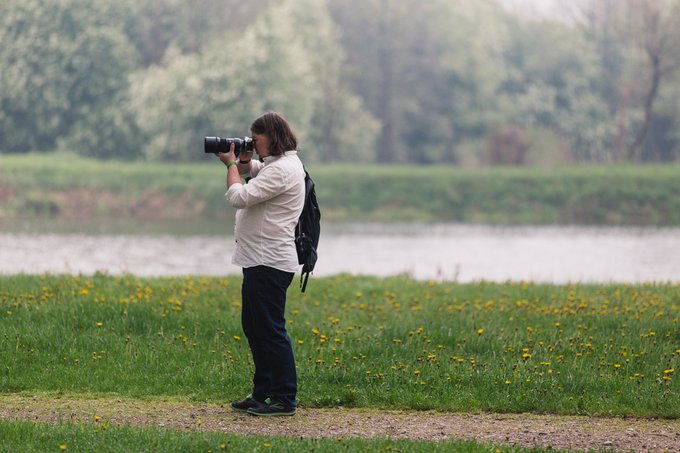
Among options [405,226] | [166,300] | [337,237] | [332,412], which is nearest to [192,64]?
[405,226]

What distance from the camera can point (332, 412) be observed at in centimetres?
891

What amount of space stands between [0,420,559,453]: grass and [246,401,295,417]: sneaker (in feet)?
2.94

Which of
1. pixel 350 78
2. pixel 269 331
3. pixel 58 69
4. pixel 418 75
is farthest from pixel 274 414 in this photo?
pixel 418 75

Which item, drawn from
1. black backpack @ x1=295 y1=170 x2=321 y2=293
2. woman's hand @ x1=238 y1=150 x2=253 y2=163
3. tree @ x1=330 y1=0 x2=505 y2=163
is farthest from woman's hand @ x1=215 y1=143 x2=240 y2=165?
tree @ x1=330 y1=0 x2=505 y2=163

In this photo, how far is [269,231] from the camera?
8344 millimetres

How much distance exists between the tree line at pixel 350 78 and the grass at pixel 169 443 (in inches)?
2005

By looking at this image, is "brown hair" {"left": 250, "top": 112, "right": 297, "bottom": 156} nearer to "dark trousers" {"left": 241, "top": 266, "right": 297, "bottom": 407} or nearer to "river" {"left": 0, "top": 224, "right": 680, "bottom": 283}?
"dark trousers" {"left": 241, "top": 266, "right": 297, "bottom": 407}

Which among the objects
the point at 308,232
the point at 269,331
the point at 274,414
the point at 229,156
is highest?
the point at 229,156

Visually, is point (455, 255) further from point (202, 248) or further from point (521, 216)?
point (521, 216)

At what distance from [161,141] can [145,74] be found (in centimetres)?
619

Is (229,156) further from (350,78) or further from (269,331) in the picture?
(350,78)

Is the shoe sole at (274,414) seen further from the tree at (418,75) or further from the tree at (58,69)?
the tree at (418,75)

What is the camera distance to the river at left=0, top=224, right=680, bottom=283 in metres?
26.2

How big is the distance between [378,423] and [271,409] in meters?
0.89
